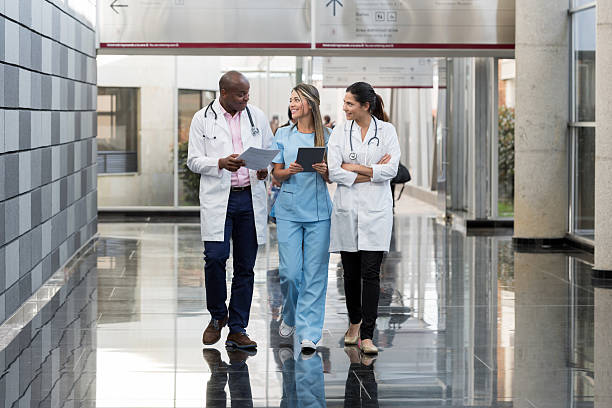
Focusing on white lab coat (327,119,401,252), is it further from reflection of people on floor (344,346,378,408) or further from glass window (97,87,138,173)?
glass window (97,87,138,173)

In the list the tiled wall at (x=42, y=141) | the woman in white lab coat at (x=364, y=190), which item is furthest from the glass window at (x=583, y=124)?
the woman in white lab coat at (x=364, y=190)

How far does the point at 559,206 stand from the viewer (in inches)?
559

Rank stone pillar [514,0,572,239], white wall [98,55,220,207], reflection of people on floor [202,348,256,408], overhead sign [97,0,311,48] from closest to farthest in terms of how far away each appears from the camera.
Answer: reflection of people on floor [202,348,256,408] → stone pillar [514,0,572,239] → overhead sign [97,0,311,48] → white wall [98,55,220,207]

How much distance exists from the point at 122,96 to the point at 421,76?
5514 mm

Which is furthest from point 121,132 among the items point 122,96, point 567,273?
point 567,273

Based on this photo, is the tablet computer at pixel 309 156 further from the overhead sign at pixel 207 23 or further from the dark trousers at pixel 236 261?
the overhead sign at pixel 207 23

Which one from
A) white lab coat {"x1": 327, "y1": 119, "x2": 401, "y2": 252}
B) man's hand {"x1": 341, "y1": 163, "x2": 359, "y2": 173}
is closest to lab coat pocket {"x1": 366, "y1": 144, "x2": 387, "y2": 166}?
white lab coat {"x1": 327, "y1": 119, "x2": 401, "y2": 252}

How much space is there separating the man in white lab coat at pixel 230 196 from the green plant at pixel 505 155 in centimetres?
1053

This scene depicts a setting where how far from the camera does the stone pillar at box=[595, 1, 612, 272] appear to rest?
10.8m

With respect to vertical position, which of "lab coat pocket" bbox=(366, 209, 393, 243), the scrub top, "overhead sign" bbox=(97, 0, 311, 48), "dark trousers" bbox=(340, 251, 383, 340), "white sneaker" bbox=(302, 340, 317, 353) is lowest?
"white sneaker" bbox=(302, 340, 317, 353)

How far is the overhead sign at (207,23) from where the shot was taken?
Result: 48.2 feet

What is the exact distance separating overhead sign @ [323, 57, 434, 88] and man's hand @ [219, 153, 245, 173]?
11831mm

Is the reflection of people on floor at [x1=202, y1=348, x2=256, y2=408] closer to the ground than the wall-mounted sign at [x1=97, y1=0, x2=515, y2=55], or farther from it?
closer to the ground

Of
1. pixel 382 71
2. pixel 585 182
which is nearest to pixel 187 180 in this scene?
pixel 382 71
